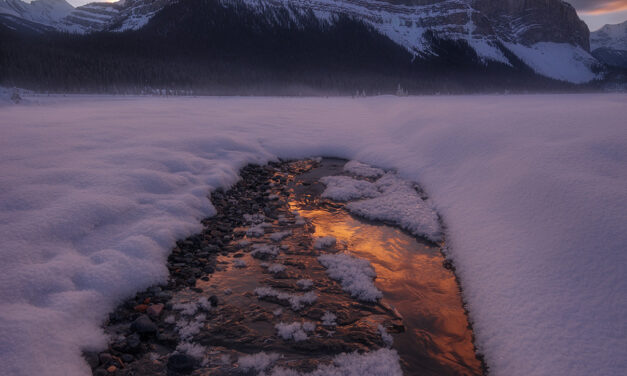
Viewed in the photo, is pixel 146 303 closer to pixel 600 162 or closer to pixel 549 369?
pixel 549 369

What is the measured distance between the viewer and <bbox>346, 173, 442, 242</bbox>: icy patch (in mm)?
6329

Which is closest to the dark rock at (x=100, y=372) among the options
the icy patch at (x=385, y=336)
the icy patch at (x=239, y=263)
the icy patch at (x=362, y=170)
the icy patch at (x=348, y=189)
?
the icy patch at (x=239, y=263)

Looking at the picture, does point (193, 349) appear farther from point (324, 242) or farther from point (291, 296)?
point (324, 242)

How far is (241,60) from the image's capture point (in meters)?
99.8

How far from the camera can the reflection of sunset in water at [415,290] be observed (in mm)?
3463

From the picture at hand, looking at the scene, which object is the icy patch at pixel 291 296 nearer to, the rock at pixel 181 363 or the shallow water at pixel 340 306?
the shallow water at pixel 340 306

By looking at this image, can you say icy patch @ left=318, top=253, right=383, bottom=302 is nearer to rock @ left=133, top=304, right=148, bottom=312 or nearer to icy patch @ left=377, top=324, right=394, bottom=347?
icy patch @ left=377, top=324, right=394, bottom=347

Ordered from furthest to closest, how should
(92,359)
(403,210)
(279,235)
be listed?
(403,210), (279,235), (92,359)

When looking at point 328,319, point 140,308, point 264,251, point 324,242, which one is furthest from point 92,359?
point 324,242

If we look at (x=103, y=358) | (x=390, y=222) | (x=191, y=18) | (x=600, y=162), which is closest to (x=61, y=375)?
(x=103, y=358)

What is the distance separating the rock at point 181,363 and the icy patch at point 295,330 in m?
0.98

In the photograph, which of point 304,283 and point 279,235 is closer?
point 304,283

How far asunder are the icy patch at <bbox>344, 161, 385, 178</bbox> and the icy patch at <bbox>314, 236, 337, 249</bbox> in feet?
→ 13.8

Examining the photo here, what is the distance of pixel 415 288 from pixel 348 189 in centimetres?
412
